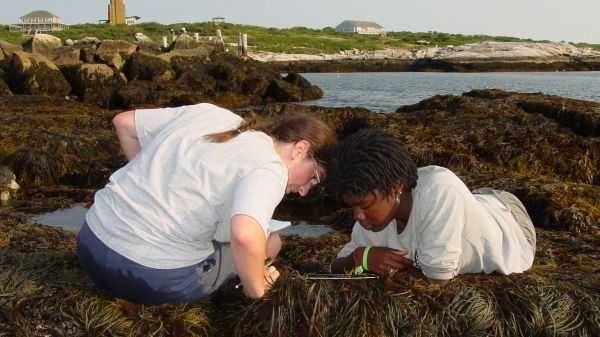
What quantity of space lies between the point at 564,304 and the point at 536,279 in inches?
8.3

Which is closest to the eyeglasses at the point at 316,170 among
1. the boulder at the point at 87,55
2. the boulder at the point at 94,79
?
the boulder at the point at 94,79

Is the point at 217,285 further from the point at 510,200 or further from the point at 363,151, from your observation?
the point at 510,200

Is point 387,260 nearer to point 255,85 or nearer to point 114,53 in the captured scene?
point 255,85

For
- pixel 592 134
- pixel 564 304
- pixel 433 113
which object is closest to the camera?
pixel 564 304

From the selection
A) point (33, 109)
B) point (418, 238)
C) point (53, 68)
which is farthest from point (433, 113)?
point (53, 68)

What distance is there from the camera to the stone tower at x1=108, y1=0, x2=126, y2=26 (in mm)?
82125

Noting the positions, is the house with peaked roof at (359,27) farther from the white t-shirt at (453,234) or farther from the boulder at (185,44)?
the white t-shirt at (453,234)

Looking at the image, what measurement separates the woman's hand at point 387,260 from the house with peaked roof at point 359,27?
404 ft

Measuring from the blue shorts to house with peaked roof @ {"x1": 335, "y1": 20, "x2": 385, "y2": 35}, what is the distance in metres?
124

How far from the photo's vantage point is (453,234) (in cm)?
292

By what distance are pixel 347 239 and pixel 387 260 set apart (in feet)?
6.30

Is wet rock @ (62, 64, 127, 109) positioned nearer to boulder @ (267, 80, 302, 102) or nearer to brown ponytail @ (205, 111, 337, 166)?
boulder @ (267, 80, 302, 102)

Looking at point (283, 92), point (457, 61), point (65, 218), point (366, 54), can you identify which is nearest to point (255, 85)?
point (283, 92)

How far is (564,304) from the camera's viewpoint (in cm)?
315
